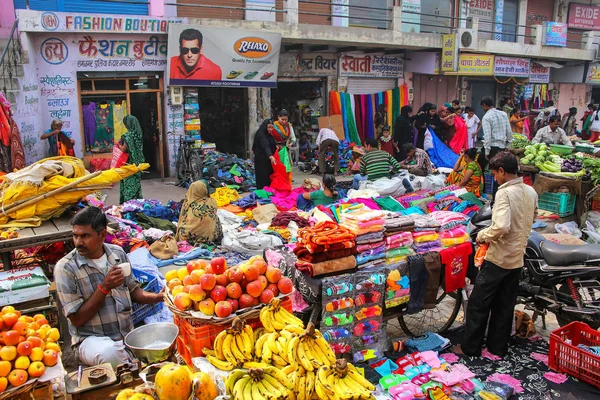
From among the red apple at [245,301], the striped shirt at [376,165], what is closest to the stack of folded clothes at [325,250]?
the red apple at [245,301]

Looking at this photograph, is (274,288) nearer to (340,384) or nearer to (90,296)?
(340,384)

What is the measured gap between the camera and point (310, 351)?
301 cm

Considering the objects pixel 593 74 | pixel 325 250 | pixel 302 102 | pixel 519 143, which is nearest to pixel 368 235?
pixel 325 250

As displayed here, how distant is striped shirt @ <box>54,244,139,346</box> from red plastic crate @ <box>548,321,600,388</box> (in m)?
3.77

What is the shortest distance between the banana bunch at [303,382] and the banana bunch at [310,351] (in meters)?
0.03

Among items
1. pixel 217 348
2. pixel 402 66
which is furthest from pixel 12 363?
pixel 402 66

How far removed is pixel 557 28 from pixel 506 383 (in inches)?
746

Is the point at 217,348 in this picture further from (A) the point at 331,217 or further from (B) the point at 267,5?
(B) the point at 267,5

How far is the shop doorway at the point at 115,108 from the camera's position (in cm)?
1154

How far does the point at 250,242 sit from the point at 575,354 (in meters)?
4.25

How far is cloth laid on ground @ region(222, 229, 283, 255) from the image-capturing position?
729cm

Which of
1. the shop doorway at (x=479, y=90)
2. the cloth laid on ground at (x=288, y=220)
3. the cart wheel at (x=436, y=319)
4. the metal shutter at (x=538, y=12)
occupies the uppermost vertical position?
the metal shutter at (x=538, y=12)

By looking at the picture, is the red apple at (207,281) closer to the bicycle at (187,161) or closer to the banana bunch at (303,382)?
the banana bunch at (303,382)

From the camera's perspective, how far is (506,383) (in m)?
4.55
